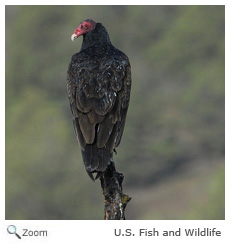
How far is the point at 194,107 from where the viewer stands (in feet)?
233

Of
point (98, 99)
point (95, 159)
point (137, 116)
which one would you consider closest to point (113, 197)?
point (95, 159)

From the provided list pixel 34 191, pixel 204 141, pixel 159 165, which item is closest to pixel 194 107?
pixel 204 141

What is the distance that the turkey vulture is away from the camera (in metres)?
9.49

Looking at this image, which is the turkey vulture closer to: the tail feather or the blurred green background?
the tail feather

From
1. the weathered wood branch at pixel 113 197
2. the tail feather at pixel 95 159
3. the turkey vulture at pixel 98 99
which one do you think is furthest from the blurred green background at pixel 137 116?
the weathered wood branch at pixel 113 197

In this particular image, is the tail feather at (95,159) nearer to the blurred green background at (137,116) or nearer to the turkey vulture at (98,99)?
the turkey vulture at (98,99)

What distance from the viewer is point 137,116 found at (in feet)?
217

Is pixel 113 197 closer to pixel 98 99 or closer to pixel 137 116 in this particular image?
pixel 98 99

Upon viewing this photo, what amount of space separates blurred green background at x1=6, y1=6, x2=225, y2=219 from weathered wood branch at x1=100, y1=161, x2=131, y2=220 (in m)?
36.9

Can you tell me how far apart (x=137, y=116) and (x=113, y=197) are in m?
57.2

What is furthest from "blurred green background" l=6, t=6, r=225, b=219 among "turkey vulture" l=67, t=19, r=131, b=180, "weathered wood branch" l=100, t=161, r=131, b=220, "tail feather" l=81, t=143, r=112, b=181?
"weathered wood branch" l=100, t=161, r=131, b=220

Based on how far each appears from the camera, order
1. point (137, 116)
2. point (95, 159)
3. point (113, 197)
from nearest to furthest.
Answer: point (113, 197)
point (95, 159)
point (137, 116)
